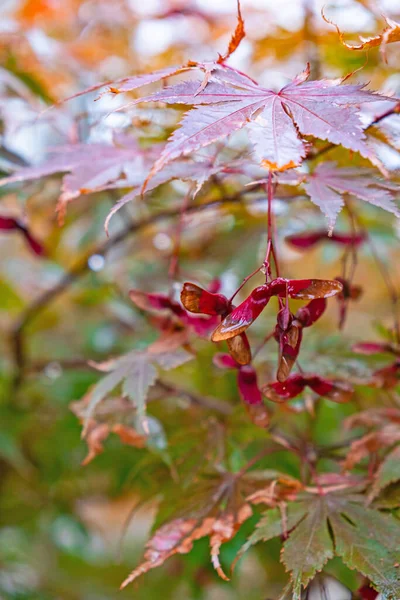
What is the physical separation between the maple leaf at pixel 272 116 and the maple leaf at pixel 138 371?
23 centimetres

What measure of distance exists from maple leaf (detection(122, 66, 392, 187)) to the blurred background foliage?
148 millimetres

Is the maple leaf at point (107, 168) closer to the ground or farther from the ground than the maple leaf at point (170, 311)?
farther from the ground

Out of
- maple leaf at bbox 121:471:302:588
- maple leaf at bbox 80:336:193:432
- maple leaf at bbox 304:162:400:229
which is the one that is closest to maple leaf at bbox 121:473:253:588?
maple leaf at bbox 121:471:302:588

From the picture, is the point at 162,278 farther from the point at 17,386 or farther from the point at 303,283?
the point at 303,283

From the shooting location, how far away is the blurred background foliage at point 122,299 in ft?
2.32

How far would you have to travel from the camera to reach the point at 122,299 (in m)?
1.07

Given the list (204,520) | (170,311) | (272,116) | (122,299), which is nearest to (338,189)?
(272,116)

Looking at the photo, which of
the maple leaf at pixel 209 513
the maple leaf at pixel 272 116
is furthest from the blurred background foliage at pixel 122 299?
the maple leaf at pixel 272 116

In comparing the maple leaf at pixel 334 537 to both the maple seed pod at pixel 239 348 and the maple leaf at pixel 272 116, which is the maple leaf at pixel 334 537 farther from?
the maple leaf at pixel 272 116

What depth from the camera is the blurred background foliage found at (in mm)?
708

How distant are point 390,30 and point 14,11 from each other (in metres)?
1.39

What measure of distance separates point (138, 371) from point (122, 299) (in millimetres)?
517

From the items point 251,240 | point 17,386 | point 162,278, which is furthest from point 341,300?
point 17,386

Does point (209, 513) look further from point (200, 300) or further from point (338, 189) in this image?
point (338, 189)
